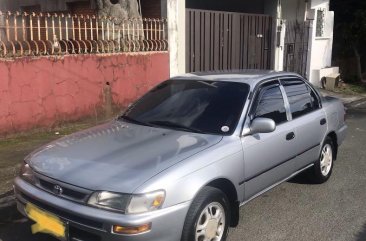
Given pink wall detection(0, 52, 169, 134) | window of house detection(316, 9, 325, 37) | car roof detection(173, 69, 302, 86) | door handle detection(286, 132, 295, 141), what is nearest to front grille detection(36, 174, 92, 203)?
car roof detection(173, 69, 302, 86)

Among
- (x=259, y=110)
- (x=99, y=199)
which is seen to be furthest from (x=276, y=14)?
(x=99, y=199)

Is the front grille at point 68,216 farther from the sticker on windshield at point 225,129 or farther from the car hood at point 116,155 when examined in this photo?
the sticker on windshield at point 225,129

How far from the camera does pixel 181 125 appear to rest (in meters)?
4.04

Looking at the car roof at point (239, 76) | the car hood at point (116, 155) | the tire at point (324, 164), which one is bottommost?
the tire at point (324, 164)

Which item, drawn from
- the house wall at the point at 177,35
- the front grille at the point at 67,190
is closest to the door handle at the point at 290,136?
the front grille at the point at 67,190

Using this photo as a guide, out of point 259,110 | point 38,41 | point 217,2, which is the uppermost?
point 217,2

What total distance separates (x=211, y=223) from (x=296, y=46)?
13.1m

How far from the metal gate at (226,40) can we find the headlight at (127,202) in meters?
8.08

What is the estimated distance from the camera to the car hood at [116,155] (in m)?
3.07

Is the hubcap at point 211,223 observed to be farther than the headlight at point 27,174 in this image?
No

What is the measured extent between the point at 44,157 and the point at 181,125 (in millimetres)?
1238

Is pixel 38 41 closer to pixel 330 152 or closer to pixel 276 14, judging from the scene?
pixel 330 152

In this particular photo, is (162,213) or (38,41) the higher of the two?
(38,41)

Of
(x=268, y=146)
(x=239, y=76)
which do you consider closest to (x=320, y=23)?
(x=239, y=76)
